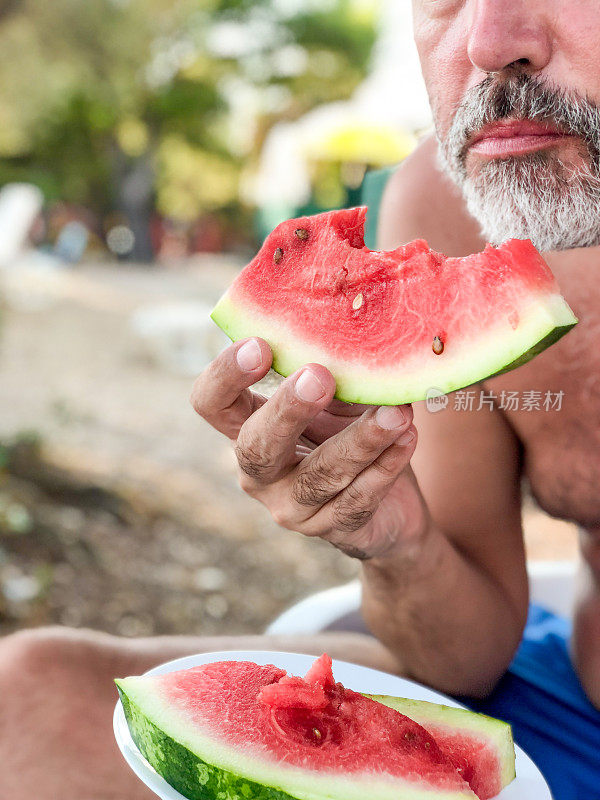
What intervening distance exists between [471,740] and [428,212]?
4.33 ft

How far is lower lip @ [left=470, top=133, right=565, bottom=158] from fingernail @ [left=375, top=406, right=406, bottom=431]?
2.03ft

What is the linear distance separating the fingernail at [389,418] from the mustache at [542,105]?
641mm

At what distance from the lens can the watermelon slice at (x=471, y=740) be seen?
1.17m

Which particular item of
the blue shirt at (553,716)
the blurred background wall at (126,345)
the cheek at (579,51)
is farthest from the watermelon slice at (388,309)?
the blurred background wall at (126,345)

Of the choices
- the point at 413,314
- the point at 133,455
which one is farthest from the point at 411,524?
the point at 133,455

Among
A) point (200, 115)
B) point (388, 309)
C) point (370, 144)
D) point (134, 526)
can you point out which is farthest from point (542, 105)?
point (200, 115)

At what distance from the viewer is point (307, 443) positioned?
1.46 metres

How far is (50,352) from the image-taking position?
29.3 ft

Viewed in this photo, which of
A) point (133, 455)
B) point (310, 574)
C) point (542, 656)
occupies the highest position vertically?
point (542, 656)

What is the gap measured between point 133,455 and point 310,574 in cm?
182

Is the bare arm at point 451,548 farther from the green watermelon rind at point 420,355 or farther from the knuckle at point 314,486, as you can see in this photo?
the green watermelon rind at point 420,355

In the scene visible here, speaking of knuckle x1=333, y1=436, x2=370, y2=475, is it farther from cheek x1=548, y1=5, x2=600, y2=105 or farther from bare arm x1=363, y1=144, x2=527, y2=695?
cheek x1=548, y1=5, x2=600, y2=105

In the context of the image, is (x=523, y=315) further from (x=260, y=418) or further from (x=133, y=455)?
(x=133, y=455)

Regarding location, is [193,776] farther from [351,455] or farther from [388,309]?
[388,309]
